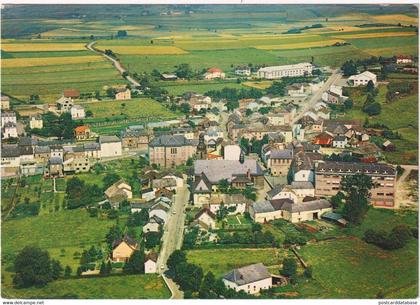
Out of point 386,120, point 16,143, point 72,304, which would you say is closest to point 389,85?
point 386,120

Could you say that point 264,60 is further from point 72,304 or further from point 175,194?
point 72,304

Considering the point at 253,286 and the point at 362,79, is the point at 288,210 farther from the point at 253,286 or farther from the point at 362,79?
the point at 362,79

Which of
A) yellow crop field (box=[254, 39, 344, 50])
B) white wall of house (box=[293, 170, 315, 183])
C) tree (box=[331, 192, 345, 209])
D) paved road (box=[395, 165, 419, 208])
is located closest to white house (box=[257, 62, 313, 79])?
yellow crop field (box=[254, 39, 344, 50])

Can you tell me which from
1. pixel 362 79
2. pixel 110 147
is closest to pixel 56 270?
pixel 110 147

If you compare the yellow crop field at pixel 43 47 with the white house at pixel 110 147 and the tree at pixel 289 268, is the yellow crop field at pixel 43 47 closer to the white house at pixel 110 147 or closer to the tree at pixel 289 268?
the white house at pixel 110 147

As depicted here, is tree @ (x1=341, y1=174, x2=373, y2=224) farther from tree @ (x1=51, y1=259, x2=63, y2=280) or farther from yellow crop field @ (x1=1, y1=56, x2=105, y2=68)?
yellow crop field @ (x1=1, y1=56, x2=105, y2=68)

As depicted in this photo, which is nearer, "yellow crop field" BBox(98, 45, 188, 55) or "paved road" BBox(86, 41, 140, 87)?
"paved road" BBox(86, 41, 140, 87)
